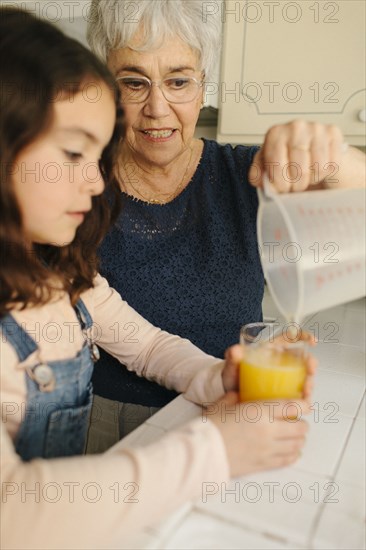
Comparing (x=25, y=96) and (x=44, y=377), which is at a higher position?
(x=25, y=96)

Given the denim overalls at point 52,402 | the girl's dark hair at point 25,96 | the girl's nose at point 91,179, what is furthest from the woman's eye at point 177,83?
the denim overalls at point 52,402

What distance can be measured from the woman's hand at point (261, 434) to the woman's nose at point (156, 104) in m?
0.67

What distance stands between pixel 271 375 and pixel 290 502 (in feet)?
0.51

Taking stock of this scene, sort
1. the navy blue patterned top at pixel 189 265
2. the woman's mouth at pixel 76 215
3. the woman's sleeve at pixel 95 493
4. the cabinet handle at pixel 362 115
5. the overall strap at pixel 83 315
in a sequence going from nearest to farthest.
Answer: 1. the woman's sleeve at pixel 95 493
2. the woman's mouth at pixel 76 215
3. the overall strap at pixel 83 315
4. the navy blue patterned top at pixel 189 265
5. the cabinet handle at pixel 362 115

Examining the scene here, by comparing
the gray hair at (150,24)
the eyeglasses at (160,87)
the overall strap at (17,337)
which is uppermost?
the gray hair at (150,24)

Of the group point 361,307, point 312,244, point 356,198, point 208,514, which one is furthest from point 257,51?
point 208,514

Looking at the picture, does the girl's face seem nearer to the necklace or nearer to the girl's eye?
the girl's eye

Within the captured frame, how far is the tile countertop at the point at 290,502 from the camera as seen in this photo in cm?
57

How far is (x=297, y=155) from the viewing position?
81 cm

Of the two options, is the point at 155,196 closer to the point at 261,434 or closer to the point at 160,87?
the point at 160,87

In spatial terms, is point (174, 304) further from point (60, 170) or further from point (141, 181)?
point (60, 170)

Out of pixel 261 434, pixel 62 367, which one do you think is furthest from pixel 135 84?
pixel 261 434

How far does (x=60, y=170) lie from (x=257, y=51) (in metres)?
1.31

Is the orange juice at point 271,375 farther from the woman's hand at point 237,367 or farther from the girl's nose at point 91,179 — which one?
the girl's nose at point 91,179
